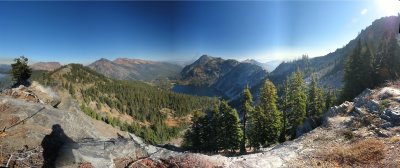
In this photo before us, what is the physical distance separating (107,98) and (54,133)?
186m

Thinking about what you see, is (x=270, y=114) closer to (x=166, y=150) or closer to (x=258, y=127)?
(x=258, y=127)

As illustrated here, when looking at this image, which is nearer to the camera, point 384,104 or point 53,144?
point 53,144

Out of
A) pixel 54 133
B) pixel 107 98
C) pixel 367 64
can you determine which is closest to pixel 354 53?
pixel 367 64

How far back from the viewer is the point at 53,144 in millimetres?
19469

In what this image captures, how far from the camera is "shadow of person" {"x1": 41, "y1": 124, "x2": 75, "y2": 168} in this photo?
17.2 m

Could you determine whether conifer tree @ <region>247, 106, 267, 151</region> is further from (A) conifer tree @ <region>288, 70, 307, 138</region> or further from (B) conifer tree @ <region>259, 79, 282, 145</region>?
(A) conifer tree @ <region>288, 70, 307, 138</region>

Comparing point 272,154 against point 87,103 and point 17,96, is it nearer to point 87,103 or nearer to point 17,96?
point 17,96

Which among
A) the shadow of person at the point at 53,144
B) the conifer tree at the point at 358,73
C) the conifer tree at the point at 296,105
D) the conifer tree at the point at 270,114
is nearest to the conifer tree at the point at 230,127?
the conifer tree at the point at 270,114

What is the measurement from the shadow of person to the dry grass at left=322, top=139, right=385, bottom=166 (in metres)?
20.8

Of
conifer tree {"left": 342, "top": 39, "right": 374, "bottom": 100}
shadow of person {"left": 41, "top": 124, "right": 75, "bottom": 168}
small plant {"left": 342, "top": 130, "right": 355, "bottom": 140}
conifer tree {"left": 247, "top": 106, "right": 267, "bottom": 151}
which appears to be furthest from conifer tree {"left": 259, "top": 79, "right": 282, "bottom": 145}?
shadow of person {"left": 41, "top": 124, "right": 75, "bottom": 168}

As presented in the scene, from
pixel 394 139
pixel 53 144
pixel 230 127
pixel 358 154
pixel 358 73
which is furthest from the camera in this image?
pixel 230 127

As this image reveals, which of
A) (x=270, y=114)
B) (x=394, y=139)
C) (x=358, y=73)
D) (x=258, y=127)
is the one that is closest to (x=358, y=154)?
(x=394, y=139)

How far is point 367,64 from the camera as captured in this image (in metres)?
55.6

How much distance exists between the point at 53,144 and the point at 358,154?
24142 mm
